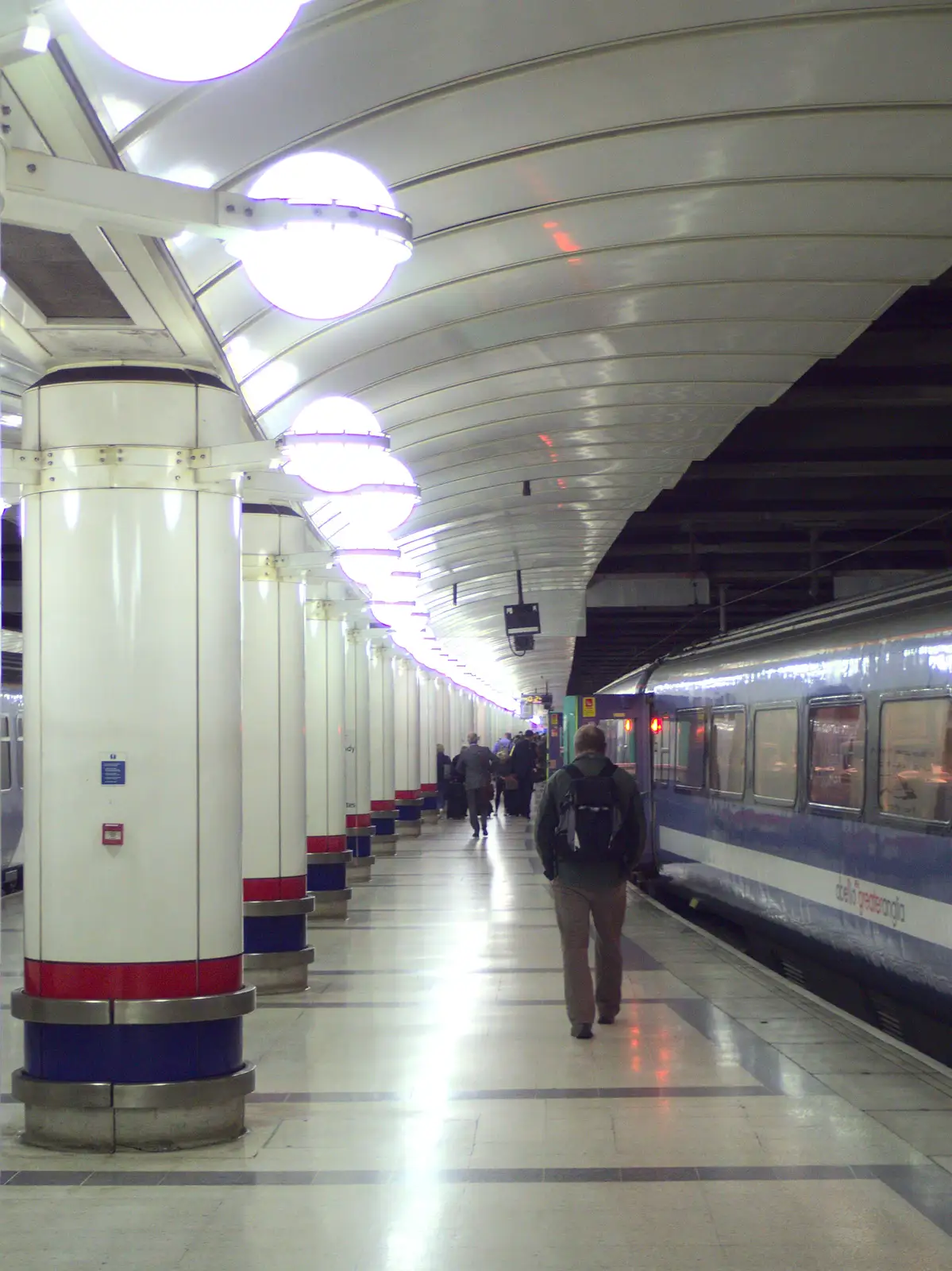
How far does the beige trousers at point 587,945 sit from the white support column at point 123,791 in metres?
2.54

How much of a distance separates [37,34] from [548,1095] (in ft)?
18.0

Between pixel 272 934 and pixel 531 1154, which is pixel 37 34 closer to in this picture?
pixel 531 1154

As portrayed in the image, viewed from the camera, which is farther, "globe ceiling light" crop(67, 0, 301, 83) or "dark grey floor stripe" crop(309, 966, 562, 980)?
"dark grey floor stripe" crop(309, 966, 562, 980)

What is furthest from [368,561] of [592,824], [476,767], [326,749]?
[476,767]

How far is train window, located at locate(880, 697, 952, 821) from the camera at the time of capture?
8.20 metres

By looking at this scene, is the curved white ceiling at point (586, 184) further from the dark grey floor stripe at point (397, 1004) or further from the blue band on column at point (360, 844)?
the blue band on column at point (360, 844)

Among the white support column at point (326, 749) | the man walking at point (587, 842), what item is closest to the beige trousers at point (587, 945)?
the man walking at point (587, 842)

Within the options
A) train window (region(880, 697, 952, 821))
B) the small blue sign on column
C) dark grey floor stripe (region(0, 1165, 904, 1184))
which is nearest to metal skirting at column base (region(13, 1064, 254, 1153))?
dark grey floor stripe (region(0, 1165, 904, 1184))

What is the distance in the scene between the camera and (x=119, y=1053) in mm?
6316

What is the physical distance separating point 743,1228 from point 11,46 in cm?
423

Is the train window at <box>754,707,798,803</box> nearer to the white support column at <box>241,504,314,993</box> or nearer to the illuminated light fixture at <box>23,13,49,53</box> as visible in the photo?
the white support column at <box>241,504,314,993</box>

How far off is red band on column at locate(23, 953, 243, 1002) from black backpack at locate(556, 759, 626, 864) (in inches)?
115

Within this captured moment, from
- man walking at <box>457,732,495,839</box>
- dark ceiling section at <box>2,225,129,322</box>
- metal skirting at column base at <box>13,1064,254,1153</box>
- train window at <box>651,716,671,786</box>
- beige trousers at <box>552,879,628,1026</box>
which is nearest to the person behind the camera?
dark ceiling section at <box>2,225,129,322</box>

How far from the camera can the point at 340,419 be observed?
6941 millimetres
